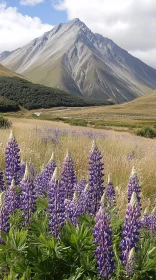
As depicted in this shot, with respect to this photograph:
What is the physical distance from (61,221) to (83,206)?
1.85 ft

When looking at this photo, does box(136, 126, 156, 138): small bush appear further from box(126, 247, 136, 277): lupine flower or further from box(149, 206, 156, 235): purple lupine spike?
box(126, 247, 136, 277): lupine flower

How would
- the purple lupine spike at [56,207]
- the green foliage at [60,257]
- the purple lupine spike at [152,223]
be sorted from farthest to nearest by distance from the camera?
1. the purple lupine spike at [152,223]
2. the purple lupine spike at [56,207]
3. the green foliage at [60,257]

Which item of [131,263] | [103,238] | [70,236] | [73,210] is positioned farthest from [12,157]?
[131,263]

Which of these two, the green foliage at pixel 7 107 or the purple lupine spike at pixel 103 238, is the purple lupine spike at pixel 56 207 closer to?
the purple lupine spike at pixel 103 238

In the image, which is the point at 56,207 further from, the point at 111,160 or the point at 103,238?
the point at 111,160

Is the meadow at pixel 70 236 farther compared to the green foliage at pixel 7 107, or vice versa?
the green foliage at pixel 7 107

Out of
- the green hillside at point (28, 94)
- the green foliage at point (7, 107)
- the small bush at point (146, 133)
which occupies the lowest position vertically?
the small bush at point (146, 133)

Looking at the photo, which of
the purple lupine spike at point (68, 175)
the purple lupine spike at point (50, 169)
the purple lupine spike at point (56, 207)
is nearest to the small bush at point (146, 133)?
the purple lupine spike at point (50, 169)

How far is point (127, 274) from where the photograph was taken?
260 cm

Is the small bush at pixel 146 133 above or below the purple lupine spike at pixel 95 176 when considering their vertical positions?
below

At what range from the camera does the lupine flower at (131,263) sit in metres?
2.45

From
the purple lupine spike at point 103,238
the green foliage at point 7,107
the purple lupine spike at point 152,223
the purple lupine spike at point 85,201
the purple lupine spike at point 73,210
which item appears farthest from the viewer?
the green foliage at point 7,107

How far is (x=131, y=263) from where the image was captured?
8.21 ft

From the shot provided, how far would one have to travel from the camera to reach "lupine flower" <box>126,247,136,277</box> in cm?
245
